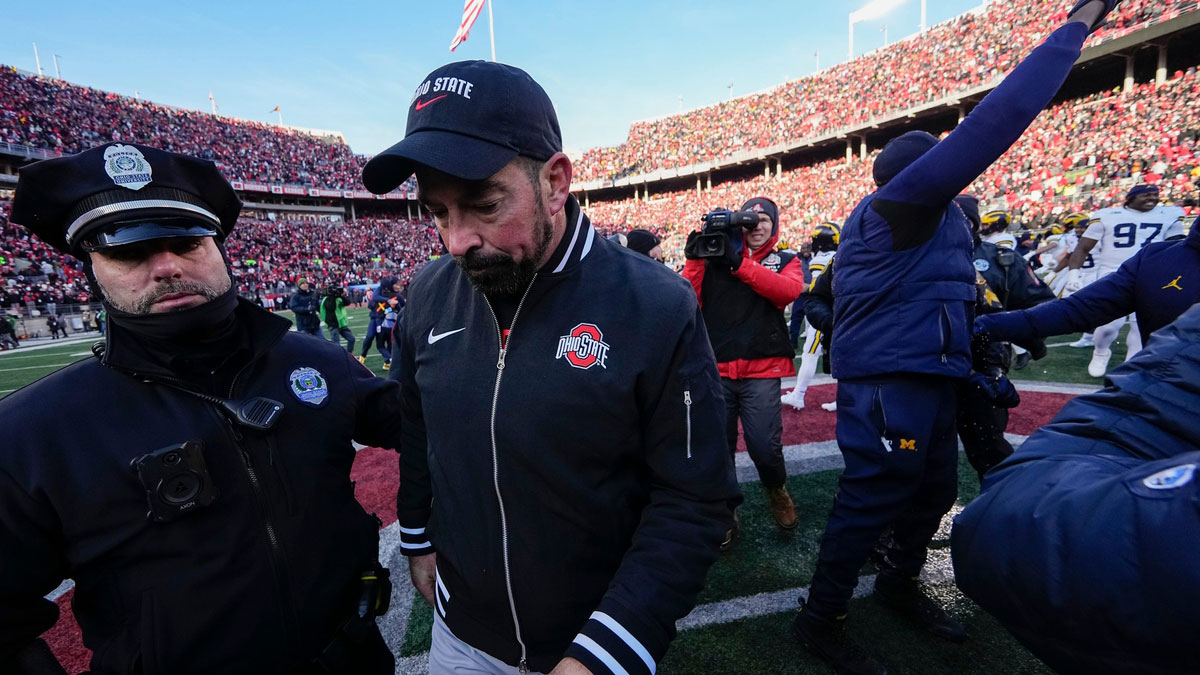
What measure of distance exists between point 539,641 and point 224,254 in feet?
5.01

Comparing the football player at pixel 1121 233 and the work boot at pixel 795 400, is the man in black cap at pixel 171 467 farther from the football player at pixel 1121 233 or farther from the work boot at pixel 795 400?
the football player at pixel 1121 233

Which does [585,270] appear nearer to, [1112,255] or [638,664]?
[638,664]

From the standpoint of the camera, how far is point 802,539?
339 cm

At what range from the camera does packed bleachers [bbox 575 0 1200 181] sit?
80.3 ft

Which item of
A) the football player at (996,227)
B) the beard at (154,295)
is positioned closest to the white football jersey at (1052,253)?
the football player at (996,227)

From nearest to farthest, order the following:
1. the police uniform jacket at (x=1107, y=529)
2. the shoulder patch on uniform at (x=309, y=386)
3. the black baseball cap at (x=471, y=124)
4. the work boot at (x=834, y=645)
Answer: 1. the police uniform jacket at (x=1107, y=529)
2. the black baseball cap at (x=471, y=124)
3. the shoulder patch on uniform at (x=309, y=386)
4. the work boot at (x=834, y=645)

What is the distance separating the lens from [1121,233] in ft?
21.5

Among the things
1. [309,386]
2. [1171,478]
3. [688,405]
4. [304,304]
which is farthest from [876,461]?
[304,304]

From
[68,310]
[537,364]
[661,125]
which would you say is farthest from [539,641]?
[661,125]

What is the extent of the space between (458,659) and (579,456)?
76 cm

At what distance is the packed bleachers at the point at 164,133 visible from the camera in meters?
34.1

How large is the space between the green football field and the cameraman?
222 millimetres

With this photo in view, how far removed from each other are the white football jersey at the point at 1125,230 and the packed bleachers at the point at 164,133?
37713 mm

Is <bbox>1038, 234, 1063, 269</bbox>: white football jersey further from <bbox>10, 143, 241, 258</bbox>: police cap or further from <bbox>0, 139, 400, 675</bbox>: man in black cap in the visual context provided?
<bbox>10, 143, 241, 258</bbox>: police cap
